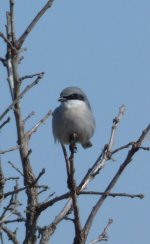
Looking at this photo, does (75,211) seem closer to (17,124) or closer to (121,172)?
(121,172)

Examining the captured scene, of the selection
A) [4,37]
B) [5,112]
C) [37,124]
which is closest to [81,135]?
[37,124]

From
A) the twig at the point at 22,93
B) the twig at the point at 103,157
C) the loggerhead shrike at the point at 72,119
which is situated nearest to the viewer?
the twig at the point at 22,93

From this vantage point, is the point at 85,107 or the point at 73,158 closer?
the point at 73,158

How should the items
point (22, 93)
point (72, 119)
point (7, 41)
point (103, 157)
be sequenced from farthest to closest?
point (72, 119) < point (103, 157) < point (7, 41) < point (22, 93)

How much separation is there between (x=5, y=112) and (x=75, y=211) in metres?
0.87

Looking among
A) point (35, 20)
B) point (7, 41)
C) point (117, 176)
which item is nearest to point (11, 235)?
point (117, 176)

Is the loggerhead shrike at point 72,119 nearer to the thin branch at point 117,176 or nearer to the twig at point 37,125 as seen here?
the twig at point 37,125

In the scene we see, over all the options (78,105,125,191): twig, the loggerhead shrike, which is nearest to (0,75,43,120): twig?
(78,105,125,191): twig

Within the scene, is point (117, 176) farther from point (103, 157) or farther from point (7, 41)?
point (7, 41)

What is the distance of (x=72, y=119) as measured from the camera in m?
6.35

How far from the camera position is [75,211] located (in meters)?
3.78

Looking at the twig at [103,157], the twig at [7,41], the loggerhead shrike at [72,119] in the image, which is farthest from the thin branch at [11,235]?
the loggerhead shrike at [72,119]

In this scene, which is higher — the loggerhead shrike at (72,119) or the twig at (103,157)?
the loggerhead shrike at (72,119)

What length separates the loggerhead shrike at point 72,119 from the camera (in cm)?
629
